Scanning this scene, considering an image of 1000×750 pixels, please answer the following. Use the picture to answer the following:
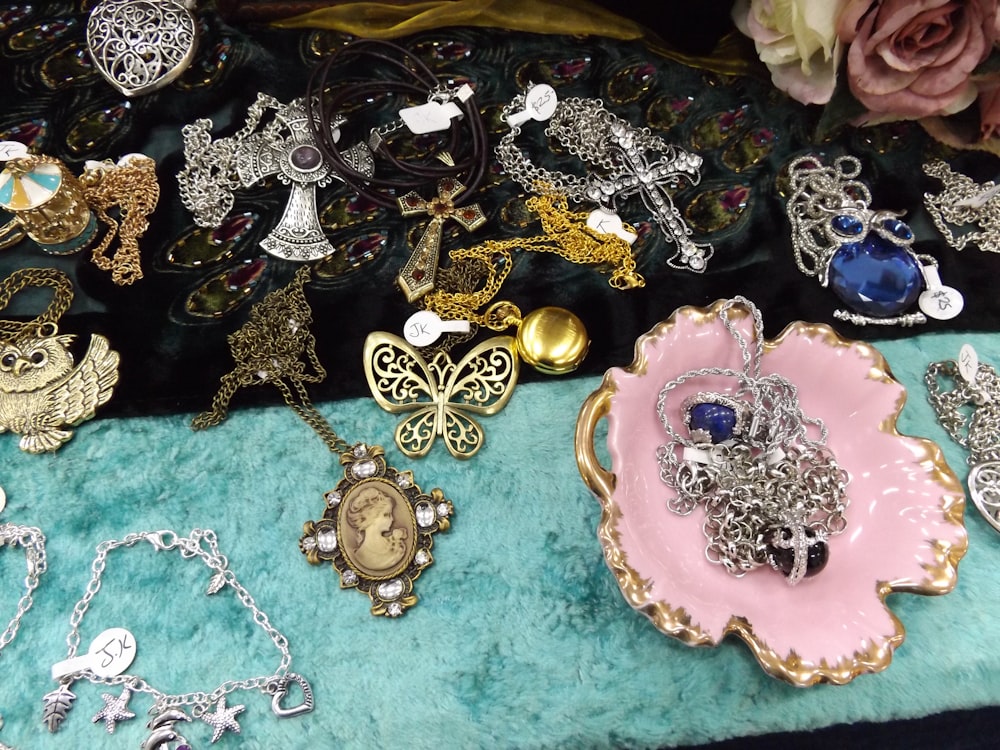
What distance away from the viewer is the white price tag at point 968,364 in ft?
3.72

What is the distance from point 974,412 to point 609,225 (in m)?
0.66

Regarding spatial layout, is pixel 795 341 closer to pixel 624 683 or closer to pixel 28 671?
pixel 624 683

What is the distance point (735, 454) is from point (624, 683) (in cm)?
35

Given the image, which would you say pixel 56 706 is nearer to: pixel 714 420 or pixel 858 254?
pixel 714 420

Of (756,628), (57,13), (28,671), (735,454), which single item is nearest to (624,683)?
(756,628)

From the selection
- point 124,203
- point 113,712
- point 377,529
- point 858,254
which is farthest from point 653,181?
point 113,712

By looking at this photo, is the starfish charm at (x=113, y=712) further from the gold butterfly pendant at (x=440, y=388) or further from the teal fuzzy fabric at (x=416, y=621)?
the gold butterfly pendant at (x=440, y=388)

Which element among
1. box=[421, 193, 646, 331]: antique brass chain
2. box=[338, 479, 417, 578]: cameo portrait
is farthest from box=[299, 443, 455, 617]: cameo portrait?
box=[421, 193, 646, 331]: antique brass chain

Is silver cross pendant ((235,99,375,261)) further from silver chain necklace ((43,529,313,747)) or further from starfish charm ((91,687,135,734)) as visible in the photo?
starfish charm ((91,687,135,734))

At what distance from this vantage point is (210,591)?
100 centimetres

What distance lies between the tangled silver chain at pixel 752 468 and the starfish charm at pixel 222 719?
64cm

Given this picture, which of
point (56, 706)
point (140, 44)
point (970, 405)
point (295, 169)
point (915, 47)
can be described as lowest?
point (56, 706)

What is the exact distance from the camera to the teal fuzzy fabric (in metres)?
0.94

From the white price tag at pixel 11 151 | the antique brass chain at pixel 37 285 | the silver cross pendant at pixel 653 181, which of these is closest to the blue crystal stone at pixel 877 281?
the silver cross pendant at pixel 653 181
